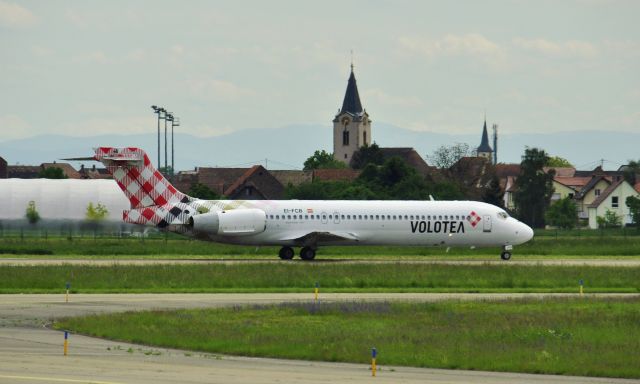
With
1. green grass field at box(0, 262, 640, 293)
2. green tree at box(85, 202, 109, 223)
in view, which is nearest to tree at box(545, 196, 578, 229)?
green tree at box(85, 202, 109, 223)

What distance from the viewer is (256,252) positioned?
67.8m

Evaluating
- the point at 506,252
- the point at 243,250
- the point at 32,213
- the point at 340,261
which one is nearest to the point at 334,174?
the point at 32,213

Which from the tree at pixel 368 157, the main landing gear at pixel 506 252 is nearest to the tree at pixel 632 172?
the tree at pixel 368 157

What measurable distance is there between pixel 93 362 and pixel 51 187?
65.6 m

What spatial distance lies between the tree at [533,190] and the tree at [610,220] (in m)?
6.87

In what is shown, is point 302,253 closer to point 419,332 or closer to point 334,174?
point 419,332

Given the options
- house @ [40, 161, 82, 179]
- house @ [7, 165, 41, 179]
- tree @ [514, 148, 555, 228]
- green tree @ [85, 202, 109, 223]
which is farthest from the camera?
house @ [7, 165, 41, 179]

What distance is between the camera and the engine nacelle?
6031 cm

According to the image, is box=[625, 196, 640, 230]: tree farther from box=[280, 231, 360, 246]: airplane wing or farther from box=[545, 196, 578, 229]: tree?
box=[280, 231, 360, 246]: airplane wing

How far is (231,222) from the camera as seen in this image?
60.6m

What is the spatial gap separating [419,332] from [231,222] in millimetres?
30875

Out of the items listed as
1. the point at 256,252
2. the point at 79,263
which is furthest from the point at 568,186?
the point at 79,263

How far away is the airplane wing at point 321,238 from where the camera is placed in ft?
202

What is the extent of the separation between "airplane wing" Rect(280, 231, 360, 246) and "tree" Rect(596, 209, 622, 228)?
7408 centimetres
